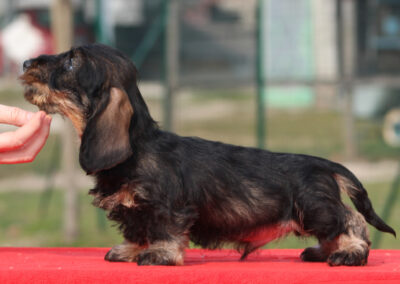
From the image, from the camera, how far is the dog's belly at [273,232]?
3.68 m

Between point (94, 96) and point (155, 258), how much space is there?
2.72 feet

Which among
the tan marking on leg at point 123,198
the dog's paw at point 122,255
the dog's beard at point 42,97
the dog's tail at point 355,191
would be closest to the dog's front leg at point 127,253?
the dog's paw at point 122,255

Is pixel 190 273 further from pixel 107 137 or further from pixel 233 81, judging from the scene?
pixel 233 81

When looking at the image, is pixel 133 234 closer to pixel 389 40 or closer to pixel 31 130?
pixel 31 130

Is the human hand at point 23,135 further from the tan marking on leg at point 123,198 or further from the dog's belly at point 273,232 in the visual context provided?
the dog's belly at point 273,232

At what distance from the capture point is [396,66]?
34.2 ft

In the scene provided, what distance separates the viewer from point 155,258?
3.51 m

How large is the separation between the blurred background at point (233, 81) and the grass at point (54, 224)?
22 millimetres

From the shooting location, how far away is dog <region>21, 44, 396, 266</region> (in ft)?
11.5

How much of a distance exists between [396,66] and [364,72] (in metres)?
0.76

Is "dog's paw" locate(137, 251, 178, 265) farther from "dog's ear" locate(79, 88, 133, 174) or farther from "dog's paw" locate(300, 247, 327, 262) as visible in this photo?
"dog's paw" locate(300, 247, 327, 262)

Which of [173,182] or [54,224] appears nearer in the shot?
[173,182]

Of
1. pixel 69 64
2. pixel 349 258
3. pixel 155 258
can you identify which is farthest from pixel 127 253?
pixel 349 258

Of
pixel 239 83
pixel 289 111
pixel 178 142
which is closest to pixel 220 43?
pixel 289 111
